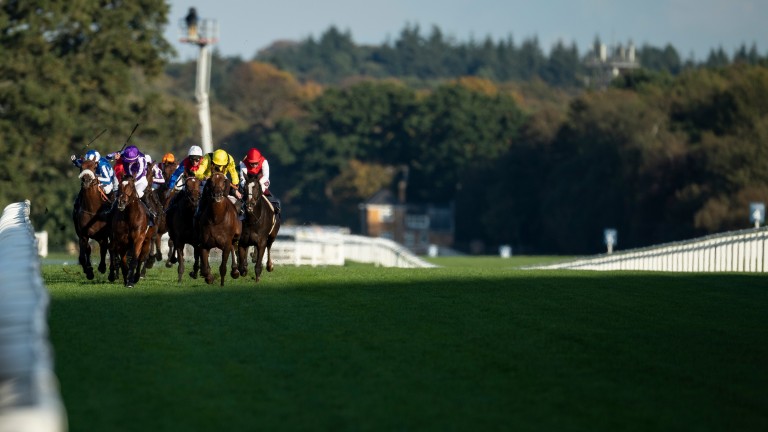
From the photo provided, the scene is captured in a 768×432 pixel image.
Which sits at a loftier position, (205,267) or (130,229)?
(130,229)

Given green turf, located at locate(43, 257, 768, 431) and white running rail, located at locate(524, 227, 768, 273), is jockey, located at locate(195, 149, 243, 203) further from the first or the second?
white running rail, located at locate(524, 227, 768, 273)

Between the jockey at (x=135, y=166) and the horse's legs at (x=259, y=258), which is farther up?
the jockey at (x=135, y=166)

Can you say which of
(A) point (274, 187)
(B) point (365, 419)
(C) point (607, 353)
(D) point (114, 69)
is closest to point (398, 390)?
(B) point (365, 419)

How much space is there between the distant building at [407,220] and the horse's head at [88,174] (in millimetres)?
111532

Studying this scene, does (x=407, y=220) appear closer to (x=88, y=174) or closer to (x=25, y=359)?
(x=88, y=174)

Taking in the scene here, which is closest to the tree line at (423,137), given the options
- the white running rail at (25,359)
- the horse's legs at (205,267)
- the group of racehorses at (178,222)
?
the group of racehorses at (178,222)

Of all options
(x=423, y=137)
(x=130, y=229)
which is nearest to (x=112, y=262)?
(x=130, y=229)

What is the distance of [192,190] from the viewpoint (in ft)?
69.6

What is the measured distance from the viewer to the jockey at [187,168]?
22.0m

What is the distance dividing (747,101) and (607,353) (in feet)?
240

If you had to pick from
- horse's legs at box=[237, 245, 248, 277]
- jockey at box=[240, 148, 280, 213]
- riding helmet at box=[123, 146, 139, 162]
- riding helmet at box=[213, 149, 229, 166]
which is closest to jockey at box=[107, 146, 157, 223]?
riding helmet at box=[123, 146, 139, 162]

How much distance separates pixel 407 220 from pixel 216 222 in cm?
11857

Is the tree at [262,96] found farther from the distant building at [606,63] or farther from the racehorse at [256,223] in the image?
the racehorse at [256,223]

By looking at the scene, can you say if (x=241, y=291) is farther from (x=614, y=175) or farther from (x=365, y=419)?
(x=614, y=175)
